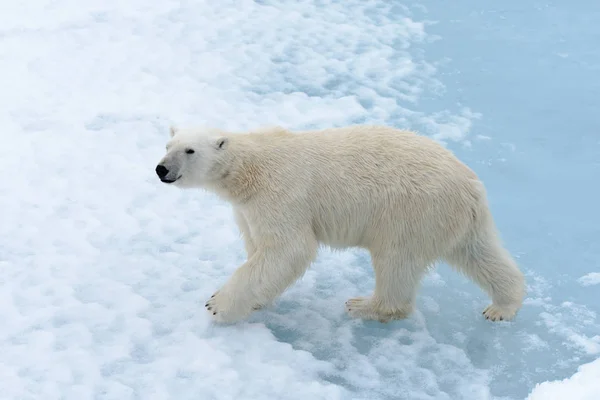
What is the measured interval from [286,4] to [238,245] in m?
4.79

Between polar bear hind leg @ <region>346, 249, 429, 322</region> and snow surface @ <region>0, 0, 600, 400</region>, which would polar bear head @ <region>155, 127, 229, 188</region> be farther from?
polar bear hind leg @ <region>346, 249, 429, 322</region>

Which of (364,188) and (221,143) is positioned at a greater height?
(221,143)

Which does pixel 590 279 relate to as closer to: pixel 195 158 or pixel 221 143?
pixel 221 143

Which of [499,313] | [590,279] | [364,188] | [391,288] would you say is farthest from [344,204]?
[590,279]

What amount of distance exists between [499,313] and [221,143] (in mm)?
1977

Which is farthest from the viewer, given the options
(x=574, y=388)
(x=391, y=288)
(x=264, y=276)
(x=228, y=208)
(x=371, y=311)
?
(x=228, y=208)

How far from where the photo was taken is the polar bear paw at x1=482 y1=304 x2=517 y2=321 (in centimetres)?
477

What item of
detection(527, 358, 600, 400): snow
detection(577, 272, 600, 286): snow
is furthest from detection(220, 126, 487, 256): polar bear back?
detection(577, 272, 600, 286): snow

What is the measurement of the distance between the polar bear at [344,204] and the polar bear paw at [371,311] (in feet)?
0.12

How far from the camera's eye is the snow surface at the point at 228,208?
436 cm

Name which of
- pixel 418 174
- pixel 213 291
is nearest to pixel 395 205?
pixel 418 174

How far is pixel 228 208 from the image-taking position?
5910mm

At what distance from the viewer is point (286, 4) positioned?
9453mm

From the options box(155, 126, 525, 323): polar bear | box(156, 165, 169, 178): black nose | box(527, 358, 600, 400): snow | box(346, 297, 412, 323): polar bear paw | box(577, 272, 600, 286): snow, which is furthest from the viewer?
box(577, 272, 600, 286): snow
